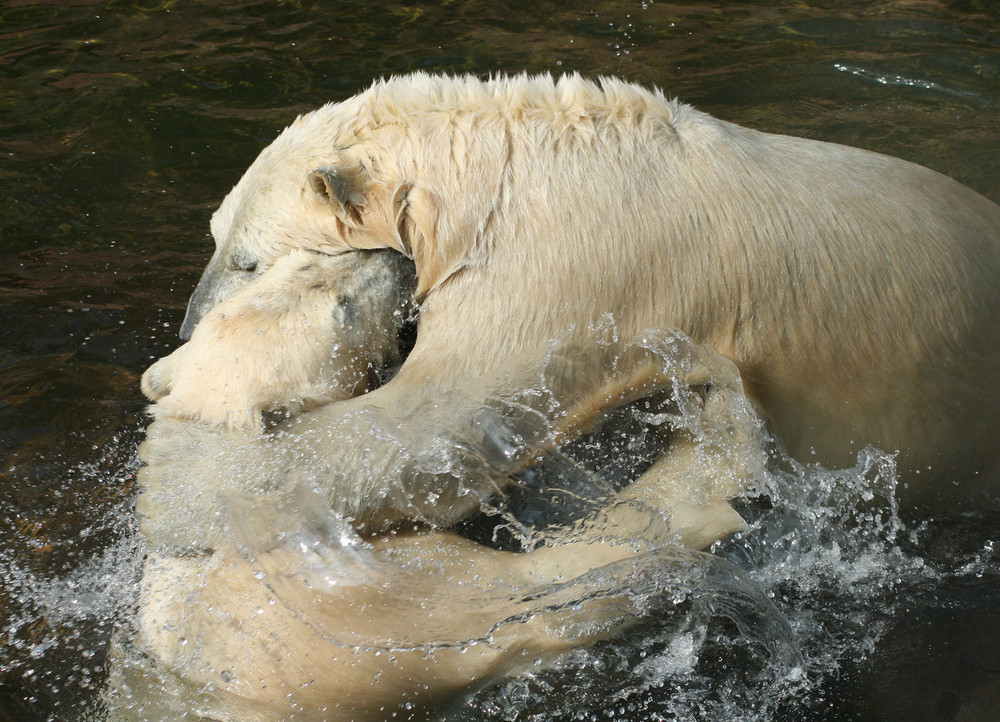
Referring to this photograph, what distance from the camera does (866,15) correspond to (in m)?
7.08

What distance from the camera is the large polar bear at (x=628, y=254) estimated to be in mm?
2625

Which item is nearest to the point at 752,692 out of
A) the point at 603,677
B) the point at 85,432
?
the point at 603,677

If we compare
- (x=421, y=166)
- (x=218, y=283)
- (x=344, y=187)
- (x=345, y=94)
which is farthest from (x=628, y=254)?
(x=345, y=94)

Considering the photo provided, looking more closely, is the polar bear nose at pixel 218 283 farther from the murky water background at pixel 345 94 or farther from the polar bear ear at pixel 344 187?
the murky water background at pixel 345 94

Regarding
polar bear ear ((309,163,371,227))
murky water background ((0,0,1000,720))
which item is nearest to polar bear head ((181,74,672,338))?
polar bear ear ((309,163,371,227))

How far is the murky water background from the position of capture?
267 centimetres

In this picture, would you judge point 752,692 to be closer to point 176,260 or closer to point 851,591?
point 851,591

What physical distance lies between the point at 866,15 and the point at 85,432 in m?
6.13

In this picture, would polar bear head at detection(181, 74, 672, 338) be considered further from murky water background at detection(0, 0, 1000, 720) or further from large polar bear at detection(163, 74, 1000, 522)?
murky water background at detection(0, 0, 1000, 720)

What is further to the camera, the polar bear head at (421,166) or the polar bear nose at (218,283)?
the polar bear nose at (218,283)

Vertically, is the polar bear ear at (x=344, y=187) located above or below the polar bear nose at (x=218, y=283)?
above

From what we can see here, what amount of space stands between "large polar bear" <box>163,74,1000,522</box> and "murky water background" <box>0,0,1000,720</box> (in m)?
0.22

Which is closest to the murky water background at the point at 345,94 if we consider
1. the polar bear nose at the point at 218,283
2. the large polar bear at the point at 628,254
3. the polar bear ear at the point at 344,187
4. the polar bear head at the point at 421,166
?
the large polar bear at the point at 628,254

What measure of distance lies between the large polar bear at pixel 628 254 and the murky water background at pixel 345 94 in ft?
0.72
